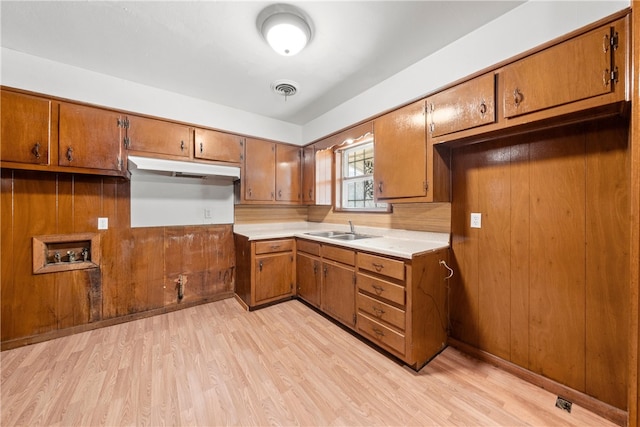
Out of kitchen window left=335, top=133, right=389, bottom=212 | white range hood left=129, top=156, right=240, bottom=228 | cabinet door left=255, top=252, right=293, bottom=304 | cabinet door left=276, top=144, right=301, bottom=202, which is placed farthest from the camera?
cabinet door left=276, top=144, right=301, bottom=202

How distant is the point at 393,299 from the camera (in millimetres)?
1894

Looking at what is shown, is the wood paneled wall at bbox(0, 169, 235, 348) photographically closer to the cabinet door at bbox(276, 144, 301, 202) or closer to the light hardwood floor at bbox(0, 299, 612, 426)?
the light hardwood floor at bbox(0, 299, 612, 426)

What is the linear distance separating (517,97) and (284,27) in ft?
5.23

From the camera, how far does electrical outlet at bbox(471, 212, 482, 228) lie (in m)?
2.00

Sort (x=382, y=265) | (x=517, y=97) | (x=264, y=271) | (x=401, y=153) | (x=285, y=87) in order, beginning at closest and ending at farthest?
A: (x=517, y=97) → (x=382, y=265) → (x=401, y=153) → (x=285, y=87) → (x=264, y=271)

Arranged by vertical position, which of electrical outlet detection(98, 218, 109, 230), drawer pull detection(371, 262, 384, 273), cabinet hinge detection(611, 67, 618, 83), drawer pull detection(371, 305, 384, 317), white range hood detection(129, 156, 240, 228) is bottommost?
drawer pull detection(371, 305, 384, 317)

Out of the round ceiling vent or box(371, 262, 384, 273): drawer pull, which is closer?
box(371, 262, 384, 273): drawer pull

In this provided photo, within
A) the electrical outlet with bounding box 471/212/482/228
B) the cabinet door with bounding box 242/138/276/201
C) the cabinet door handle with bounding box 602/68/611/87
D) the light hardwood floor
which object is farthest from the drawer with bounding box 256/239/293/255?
the cabinet door handle with bounding box 602/68/611/87

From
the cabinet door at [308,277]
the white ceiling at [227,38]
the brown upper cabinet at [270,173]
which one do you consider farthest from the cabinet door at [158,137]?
the cabinet door at [308,277]

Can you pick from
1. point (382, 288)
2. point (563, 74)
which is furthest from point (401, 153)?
point (382, 288)

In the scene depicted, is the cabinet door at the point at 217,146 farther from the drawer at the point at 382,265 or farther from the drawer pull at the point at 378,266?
the drawer pull at the point at 378,266

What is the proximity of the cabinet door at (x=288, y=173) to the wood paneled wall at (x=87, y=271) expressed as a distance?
3.53 ft

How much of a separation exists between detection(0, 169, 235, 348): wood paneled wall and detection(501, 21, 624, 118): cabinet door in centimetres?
330

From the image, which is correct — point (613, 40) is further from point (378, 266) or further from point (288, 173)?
point (288, 173)
